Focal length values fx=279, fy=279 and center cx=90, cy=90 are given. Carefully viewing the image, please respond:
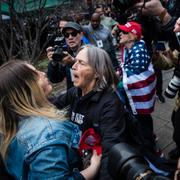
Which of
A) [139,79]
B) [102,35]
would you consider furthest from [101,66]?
[102,35]

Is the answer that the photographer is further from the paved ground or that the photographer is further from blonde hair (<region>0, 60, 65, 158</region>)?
the paved ground

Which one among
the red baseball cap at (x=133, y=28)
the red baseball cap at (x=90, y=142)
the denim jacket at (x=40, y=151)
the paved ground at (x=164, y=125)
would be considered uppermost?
the red baseball cap at (x=133, y=28)

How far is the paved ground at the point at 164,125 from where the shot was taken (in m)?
3.62

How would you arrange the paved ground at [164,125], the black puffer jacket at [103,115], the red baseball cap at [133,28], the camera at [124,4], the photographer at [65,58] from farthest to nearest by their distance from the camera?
the paved ground at [164,125] → the red baseball cap at [133,28] → the photographer at [65,58] → the camera at [124,4] → the black puffer jacket at [103,115]

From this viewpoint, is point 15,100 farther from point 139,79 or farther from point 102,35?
point 102,35

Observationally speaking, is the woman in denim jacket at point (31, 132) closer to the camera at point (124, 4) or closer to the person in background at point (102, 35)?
the camera at point (124, 4)

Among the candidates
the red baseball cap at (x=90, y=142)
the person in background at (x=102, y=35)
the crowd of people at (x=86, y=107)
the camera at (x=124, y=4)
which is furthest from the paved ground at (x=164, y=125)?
the camera at (x=124, y=4)

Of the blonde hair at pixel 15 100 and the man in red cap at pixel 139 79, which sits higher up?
the blonde hair at pixel 15 100

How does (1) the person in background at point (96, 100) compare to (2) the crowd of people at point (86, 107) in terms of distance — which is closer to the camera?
(2) the crowd of people at point (86, 107)

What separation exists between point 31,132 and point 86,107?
89cm

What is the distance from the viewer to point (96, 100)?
2.18m

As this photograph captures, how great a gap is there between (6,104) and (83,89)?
1.03m

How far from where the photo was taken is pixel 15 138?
1425 mm

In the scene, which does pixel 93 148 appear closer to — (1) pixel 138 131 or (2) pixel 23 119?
(1) pixel 138 131
